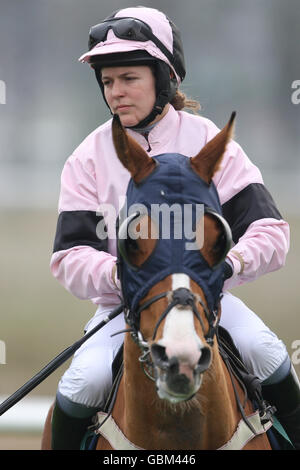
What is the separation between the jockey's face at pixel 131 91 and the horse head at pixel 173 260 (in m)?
0.57

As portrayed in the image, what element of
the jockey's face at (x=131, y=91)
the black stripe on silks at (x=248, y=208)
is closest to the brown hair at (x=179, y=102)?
the jockey's face at (x=131, y=91)

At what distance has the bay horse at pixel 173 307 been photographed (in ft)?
6.84

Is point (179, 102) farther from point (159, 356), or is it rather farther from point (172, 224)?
point (159, 356)

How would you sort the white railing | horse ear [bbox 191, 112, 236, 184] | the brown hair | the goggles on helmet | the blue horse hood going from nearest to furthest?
1. the blue horse hood
2. horse ear [bbox 191, 112, 236, 184]
3. the goggles on helmet
4. the brown hair
5. the white railing

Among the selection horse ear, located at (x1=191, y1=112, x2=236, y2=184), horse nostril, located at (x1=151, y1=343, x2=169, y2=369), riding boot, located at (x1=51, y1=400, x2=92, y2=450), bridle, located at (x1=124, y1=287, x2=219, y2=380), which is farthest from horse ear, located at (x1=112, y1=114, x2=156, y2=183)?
riding boot, located at (x1=51, y1=400, x2=92, y2=450)

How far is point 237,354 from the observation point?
9.09ft

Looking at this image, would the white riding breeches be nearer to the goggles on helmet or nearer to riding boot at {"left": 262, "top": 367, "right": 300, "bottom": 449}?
riding boot at {"left": 262, "top": 367, "right": 300, "bottom": 449}

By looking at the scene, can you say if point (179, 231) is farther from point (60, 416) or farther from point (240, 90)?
point (240, 90)

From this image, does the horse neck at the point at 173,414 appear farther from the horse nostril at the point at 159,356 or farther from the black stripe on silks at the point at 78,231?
the black stripe on silks at the point at 78,231

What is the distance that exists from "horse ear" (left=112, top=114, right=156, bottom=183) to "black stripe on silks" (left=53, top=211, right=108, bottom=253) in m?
0.53

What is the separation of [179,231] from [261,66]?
12429 mm

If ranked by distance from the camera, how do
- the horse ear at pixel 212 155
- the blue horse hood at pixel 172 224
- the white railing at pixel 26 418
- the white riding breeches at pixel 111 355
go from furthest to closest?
the white railing at pixel 26 418 < the white riding breeches at pixel 111 355 < the horse ear at pixel 212 155 < the blue horse hood at pixel 172 224

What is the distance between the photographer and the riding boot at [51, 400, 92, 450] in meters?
2.75
